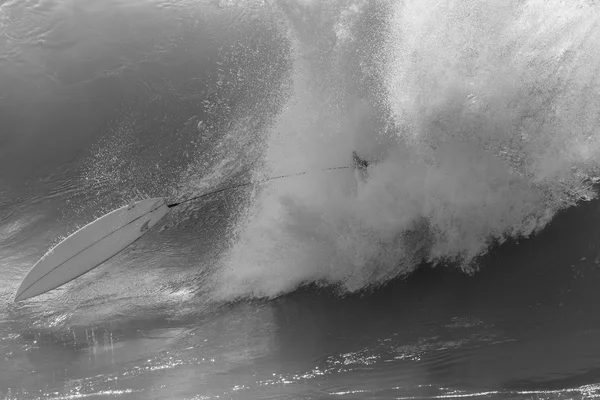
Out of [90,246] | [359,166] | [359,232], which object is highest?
[359,166]

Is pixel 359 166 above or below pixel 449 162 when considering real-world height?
above

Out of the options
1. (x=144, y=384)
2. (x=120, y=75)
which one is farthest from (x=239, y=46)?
(x=144, y=384)

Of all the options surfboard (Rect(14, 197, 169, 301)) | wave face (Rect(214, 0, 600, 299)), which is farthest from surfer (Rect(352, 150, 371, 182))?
surfboard (Rect(14, 197, 169, 301))

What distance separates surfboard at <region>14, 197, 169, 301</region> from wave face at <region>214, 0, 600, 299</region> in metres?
1.26

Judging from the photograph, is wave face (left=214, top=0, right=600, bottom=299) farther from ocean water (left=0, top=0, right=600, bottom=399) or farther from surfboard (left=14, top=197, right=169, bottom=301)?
surfboard (left=14, top=197, right=169, bottom=301)

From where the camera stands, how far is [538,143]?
742 cm

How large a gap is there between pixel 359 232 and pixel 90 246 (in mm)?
3466

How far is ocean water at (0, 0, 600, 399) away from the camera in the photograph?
6320 millimetres

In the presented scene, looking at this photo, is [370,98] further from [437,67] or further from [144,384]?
[144,384]

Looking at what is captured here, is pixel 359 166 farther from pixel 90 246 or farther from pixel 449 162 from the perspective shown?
pixel 90 246

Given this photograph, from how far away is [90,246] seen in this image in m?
7.82

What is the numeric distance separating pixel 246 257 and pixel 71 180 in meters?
3.70

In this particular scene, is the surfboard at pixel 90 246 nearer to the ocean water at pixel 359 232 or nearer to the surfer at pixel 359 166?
the ocean water at pixel 359 232

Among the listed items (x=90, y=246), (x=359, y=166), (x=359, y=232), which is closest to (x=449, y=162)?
(x=359, y=166)
